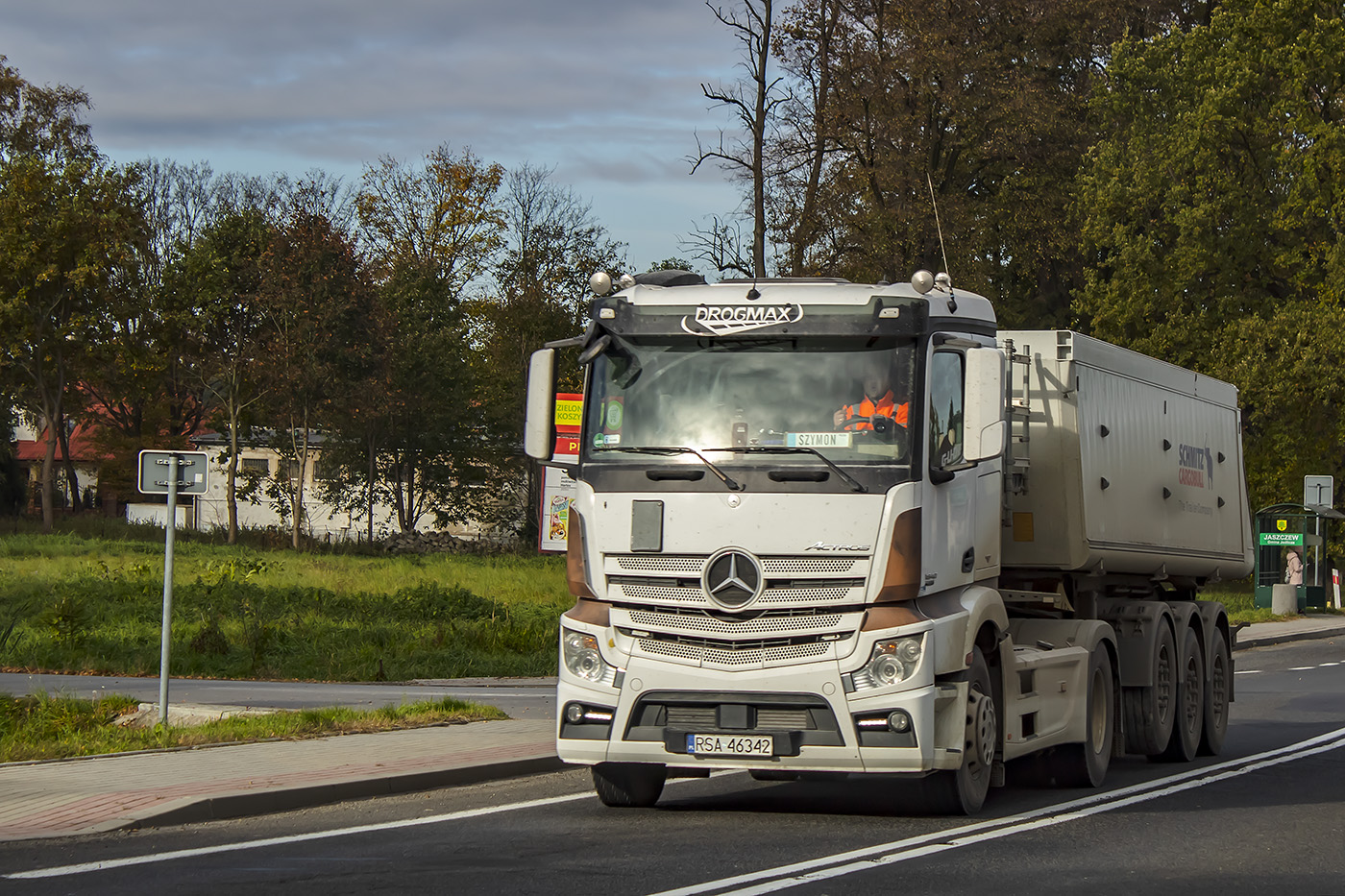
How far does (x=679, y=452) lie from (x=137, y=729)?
6.57 metres

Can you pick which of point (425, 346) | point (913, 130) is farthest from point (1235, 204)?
point (425, 346)

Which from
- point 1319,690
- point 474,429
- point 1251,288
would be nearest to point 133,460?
point 474,429

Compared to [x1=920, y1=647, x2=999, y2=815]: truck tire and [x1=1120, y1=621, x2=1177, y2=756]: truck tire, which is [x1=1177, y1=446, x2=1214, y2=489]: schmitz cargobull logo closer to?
[x1=1120, y1=621, x2=1177, y2=756]: truck tire

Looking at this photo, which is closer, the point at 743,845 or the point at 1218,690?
the point at 743,845

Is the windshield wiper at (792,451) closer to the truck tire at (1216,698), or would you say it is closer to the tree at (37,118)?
the truck tire at (1216,698)

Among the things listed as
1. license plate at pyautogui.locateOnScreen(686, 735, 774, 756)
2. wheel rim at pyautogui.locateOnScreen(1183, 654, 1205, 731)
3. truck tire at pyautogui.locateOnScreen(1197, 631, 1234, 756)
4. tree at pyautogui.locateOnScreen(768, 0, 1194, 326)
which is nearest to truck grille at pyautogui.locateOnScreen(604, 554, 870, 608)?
license plate at pyautogui.locateOnScreen(686, 735, 774, 756)

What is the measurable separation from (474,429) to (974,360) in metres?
54.3

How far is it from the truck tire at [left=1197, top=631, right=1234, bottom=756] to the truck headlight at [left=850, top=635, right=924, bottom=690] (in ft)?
21.5

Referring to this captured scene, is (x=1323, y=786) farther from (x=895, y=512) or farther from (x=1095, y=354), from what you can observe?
(x=895, y=512)

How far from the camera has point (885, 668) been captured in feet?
31.2

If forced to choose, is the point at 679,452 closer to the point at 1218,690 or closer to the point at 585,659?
the point at 585,659

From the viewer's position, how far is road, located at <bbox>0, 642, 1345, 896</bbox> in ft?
26.4

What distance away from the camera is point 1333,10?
4709 cm

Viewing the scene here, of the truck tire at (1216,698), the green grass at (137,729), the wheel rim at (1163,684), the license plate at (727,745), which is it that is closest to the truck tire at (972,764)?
the license plate at (727,745)
